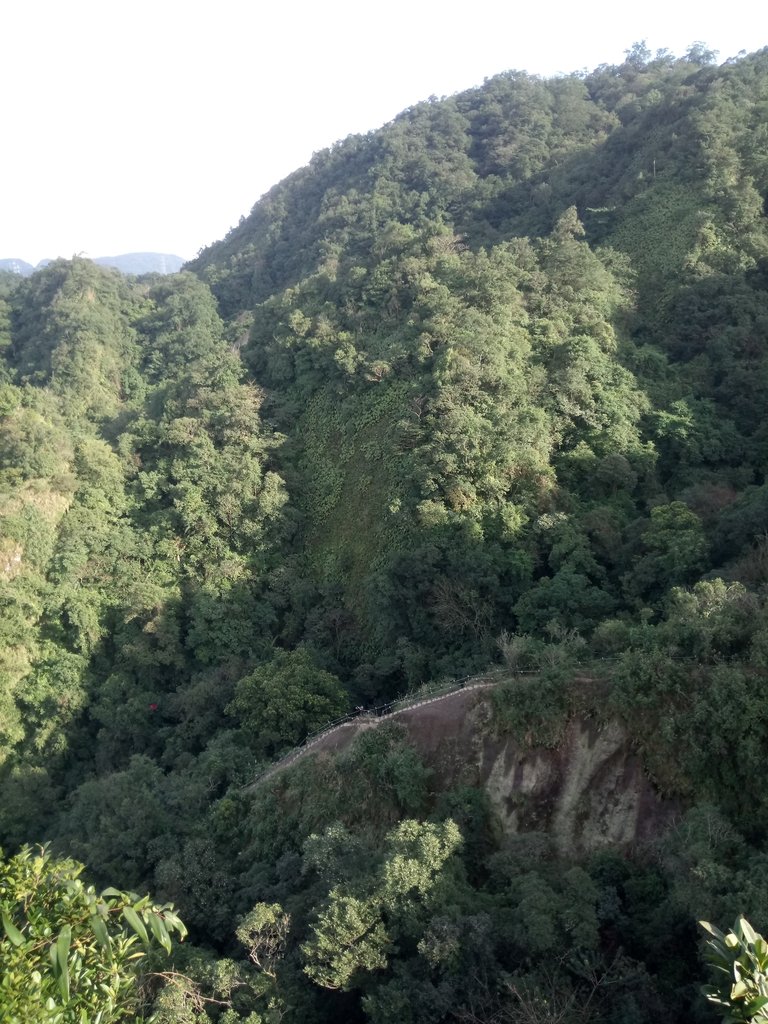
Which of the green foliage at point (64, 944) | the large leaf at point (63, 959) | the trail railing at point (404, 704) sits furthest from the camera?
the trail railing at point (404, 704)

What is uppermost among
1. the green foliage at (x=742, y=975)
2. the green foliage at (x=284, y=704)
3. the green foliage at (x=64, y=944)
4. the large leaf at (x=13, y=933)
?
the large leaf at (x=13, y=933)

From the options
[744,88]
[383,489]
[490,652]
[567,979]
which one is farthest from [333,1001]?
[744,88]

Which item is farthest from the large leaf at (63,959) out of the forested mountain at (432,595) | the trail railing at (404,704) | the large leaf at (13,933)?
the trail railing at (404,704)

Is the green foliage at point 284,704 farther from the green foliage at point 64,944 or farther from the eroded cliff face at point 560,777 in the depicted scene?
the green foliage at point 64,944

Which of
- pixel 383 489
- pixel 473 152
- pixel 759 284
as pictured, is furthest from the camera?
pixel 473 152

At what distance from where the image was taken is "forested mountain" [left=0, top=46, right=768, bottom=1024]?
11.0m

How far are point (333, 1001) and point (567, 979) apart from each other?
3792mm

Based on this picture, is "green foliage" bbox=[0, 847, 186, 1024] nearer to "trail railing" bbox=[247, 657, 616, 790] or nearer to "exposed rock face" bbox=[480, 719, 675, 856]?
"exposed rock face" bbox=[480, 719, 675, 856]

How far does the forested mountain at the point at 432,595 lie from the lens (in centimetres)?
1099

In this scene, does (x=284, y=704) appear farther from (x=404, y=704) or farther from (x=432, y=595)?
(x=432, y=595)

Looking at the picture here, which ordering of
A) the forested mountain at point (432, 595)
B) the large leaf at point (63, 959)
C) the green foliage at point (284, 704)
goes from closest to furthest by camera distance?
the large leaf at point (63, 959) < the forested mountain at point (432, 595) < the green foliage at point (284, 704)

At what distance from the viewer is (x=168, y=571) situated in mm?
26172

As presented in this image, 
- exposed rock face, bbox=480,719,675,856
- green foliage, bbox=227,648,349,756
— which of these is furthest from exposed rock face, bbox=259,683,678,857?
green foliage, bbox=227,648,349,756

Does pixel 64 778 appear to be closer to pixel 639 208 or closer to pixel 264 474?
pixel 264 474
